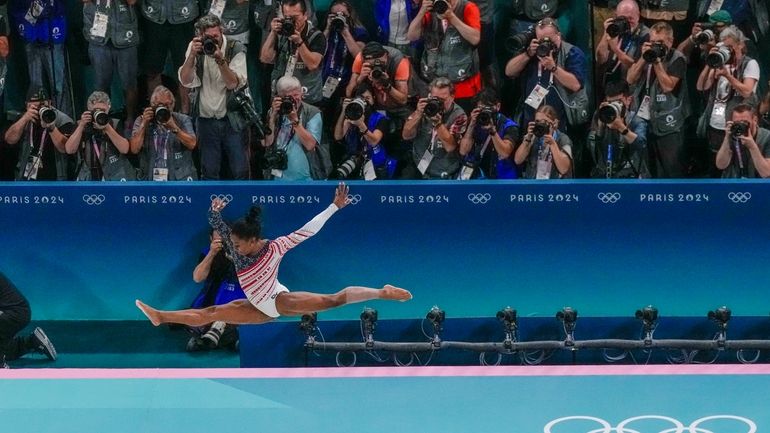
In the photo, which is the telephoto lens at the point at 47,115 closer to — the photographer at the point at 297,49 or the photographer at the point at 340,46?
the photographer at the point at 297,49

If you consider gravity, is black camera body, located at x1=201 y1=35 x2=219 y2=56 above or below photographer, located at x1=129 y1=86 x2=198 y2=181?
above

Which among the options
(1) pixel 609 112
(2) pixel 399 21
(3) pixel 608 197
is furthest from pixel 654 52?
(2) pixel 399 21

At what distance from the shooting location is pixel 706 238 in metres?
10.6

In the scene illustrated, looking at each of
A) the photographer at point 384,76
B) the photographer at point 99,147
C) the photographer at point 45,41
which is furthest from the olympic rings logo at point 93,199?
the photographer at point 384,76

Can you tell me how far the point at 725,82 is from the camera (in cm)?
1102

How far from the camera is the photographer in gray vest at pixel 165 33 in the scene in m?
11.5

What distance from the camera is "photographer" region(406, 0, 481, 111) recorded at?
1114 cm

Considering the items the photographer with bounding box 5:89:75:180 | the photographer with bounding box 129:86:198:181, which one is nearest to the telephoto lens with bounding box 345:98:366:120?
the photographer with bounding box 129:86:198:181

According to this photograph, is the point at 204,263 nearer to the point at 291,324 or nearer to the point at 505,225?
the point at 291,324

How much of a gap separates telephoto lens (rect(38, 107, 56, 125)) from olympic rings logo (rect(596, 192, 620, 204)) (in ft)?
13.3

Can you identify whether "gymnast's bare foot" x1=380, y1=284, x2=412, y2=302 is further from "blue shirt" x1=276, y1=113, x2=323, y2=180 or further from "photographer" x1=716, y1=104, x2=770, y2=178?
"photographer" x1=716, y1=104, x2=770, y2=178

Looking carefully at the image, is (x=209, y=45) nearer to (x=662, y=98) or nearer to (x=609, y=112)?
(x=609, y=112)

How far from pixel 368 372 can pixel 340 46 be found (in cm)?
292

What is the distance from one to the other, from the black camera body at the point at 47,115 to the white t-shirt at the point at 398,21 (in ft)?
8.57
